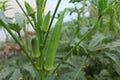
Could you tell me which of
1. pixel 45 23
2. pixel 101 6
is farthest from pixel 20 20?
pixel 101 6

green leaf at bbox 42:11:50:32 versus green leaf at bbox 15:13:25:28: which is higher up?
Result: green leaf at bbox 42:11:50:32

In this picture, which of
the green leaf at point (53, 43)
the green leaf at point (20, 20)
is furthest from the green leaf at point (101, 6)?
the green leaf at point (20, 20)

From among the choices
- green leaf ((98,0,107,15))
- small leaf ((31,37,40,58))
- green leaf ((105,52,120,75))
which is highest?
green leaf ((98,0,107,15))

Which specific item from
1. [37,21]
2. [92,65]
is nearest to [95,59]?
[92,65]

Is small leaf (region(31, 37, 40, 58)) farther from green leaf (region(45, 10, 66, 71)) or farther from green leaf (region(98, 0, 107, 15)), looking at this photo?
green leaf (region(98, 0, 107, 15))

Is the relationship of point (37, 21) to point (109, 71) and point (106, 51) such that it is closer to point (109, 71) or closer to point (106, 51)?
point (106, 51)

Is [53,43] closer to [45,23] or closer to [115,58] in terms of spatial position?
[45,23]

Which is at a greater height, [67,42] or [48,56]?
[48,56]

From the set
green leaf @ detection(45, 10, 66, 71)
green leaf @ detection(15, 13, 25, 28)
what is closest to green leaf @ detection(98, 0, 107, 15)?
green leaf @ detection(45, 10, 66, 71)

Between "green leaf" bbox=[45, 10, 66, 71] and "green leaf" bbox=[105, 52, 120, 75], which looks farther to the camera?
"green leaf" bbox=[105, 52, 120, 75]

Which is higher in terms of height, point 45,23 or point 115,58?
point 45,23

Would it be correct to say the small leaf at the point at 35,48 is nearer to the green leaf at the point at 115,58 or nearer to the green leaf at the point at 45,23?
the green leaf at the point at 45,23
